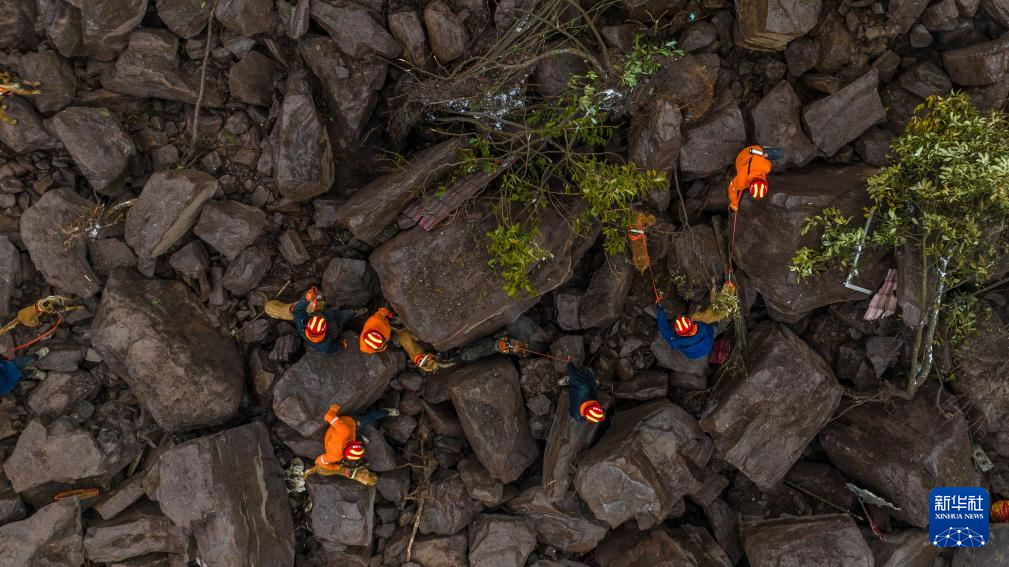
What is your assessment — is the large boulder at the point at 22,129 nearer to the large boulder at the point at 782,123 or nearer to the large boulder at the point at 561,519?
the large boulder at the point at 561,519

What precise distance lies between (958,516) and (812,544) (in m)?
1.99

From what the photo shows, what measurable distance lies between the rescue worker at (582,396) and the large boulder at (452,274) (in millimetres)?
1281

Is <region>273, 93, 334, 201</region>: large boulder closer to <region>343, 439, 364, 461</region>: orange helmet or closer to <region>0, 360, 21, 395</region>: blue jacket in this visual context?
<region>343, 439, 364, 461</region>: orange helmet

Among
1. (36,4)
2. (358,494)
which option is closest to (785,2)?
(358,494)

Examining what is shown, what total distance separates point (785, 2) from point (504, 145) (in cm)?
353

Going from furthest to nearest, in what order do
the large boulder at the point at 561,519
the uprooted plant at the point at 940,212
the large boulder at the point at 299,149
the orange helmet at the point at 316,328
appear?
the large boulder at the point at 561,519 < the large boulder at the point at 299,149 < the orange helmet at the point at 316,328 < the uprooted plant at the point at 940,212

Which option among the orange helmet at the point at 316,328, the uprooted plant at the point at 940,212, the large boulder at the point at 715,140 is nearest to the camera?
the uprooted plant at the point at 940,212

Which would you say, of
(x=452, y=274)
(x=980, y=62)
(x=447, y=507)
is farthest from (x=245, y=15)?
(x=980, y=62)

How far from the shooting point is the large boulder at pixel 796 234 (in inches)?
265

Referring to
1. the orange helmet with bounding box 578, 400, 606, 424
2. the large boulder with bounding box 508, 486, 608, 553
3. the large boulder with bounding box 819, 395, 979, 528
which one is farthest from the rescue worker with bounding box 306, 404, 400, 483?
the large boulder with bounding box 819, 395, 979, 528

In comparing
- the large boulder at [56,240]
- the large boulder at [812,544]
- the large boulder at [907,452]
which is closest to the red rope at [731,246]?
the large boulder at [907,452]

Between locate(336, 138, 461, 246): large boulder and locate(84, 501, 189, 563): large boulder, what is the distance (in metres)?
4.48

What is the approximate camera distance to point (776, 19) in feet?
20.8

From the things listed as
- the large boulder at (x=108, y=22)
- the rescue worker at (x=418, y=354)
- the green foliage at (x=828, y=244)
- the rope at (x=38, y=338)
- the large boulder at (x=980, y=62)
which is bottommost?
the rescue worker at (x=418, y=354)
